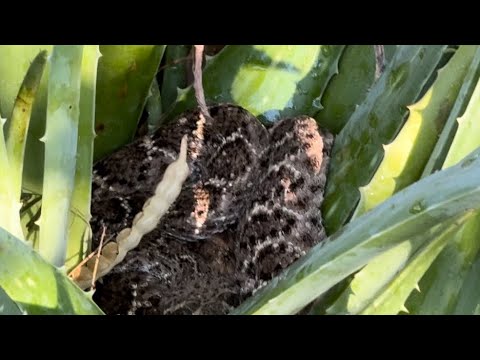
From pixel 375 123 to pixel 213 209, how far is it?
59cm

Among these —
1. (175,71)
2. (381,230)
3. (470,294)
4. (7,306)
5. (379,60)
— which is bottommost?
(7,306)

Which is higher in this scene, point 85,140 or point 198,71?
point 198,71

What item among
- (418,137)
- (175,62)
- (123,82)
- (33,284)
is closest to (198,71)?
(123,82)

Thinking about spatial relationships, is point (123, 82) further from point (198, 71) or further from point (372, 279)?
point (372, 279)

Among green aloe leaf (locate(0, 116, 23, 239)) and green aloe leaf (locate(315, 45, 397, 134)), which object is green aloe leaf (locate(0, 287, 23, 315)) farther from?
green aloe leaf (locate(315, 45, 397, 134))

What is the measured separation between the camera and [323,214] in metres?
1.77

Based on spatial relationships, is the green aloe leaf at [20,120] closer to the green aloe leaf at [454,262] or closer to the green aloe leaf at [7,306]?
the green aloe leaf at [7,306]

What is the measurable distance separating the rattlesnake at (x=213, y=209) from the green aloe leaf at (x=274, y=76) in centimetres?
4

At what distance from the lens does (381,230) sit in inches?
38.1

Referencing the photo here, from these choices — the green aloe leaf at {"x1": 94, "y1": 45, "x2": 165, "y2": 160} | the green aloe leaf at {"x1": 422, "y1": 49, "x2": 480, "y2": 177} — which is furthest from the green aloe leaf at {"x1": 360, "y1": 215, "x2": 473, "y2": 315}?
the green aloe leaf at {"x1": 94, "y1": 45, "x2": 165, "y2": 160}
